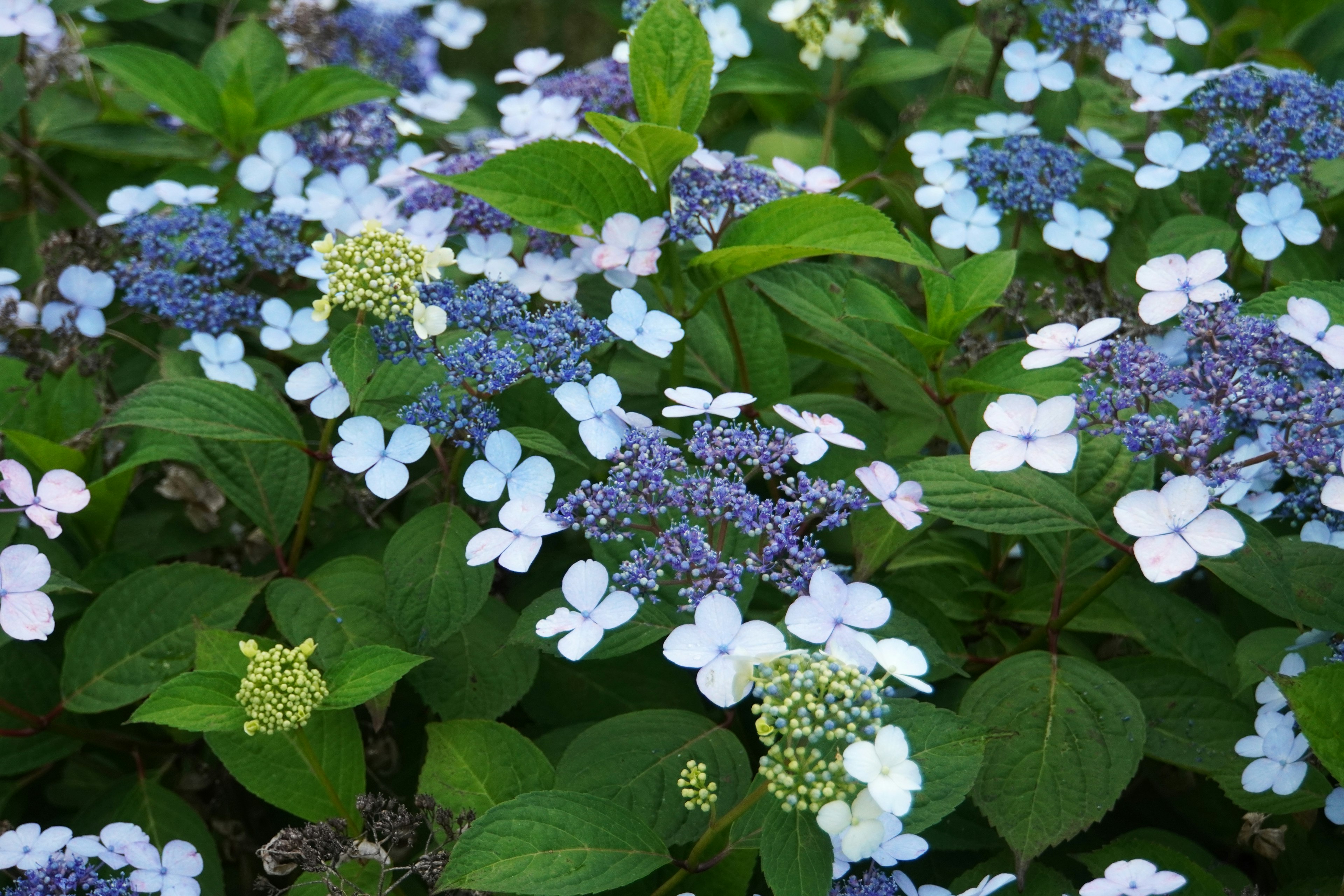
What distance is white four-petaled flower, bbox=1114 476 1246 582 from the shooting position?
40.1 inches

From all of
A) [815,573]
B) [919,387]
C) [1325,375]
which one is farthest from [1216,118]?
[815,573]

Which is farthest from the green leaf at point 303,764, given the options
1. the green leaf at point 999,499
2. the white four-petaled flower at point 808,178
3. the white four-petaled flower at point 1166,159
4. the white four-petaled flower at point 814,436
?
the white four-petaled flower at point 1166,159

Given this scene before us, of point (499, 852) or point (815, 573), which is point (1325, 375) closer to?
point (815, 573)

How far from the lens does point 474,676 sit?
133 centimetres

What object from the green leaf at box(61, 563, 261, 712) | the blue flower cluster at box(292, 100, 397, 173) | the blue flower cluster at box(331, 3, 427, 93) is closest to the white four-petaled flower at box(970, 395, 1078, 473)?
the green leaf at box(61, 563, 261, 712)

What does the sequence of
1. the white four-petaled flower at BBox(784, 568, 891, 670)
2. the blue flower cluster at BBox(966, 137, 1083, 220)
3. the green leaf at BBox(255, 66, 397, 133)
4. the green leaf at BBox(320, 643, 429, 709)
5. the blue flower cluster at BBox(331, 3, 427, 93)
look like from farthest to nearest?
the blue flower cluster at BBox(331, 3, 427, 93), the green leaf at BBox(255, 66, 397, 133), the blue flower cluster at BBox(966, 137, 1083, 220), the green leaf at BBox(320, 643, 429, 709), the white four-petaled flower at BBox(784, 568, 891, 670)

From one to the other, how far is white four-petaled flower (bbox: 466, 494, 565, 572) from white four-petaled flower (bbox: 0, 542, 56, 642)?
17.1 inches

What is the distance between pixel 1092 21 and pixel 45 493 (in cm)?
161

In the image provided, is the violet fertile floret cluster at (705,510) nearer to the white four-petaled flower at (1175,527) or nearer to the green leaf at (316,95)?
the white four-petaled flower at (1175,527)

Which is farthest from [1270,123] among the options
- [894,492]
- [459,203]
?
[459,203]

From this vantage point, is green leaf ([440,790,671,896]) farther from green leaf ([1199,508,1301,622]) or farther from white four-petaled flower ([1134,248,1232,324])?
white four-petaled flower ([1134,248,1232,324])

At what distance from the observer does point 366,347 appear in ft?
3.84

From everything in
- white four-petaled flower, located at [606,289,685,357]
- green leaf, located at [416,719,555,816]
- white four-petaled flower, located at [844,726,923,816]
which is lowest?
green leaf, located at [416,719,555,816]

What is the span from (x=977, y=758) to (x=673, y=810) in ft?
1.08
